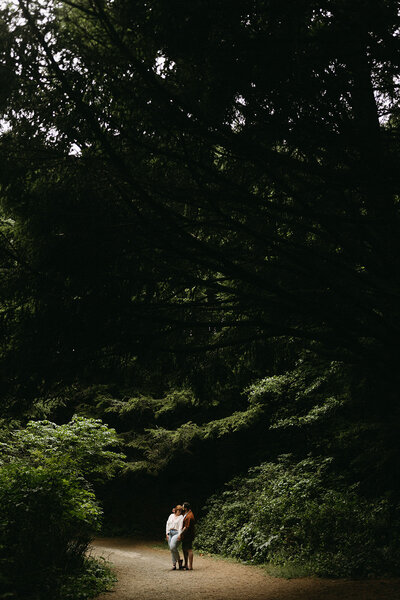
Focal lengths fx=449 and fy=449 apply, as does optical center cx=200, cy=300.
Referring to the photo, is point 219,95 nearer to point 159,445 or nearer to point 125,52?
point 125,52

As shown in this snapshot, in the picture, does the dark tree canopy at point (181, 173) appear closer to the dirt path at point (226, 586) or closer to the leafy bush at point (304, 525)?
the dirt path at point (226, 586)

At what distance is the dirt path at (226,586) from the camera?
6.24m

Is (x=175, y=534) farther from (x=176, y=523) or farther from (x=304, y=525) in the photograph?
(x=304, y=525)

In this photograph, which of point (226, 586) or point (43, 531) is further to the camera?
point (226, 586)

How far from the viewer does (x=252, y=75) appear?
11.8 feet

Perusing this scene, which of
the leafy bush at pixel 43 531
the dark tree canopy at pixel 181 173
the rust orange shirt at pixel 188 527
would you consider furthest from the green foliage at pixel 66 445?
the dark tree canopy at pixel 181 173

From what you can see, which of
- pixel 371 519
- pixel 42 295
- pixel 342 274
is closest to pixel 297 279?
pixel 342 274

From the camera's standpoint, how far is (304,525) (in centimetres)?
898

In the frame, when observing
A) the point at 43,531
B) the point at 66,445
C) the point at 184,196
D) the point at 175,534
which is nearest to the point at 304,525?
the point at 175,534

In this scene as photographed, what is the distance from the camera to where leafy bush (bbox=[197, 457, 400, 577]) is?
7594 mm

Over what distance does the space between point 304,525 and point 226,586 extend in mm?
2305

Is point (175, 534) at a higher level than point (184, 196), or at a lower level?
lower

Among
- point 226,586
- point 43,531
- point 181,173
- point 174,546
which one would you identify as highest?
point 181,173

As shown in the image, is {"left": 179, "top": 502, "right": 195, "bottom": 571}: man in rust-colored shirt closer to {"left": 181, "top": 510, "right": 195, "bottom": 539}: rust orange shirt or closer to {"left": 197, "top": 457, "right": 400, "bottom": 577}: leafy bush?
{"left": 181, "top": 510, "right": 195, "bottom": 539}: rust orange shirt
